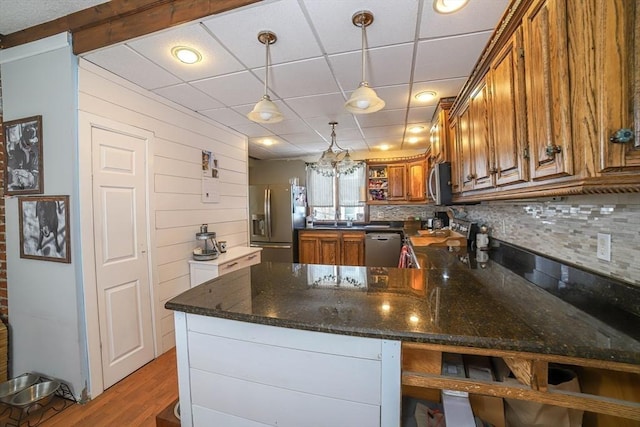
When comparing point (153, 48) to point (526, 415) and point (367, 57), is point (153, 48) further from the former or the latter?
point (526, 415)

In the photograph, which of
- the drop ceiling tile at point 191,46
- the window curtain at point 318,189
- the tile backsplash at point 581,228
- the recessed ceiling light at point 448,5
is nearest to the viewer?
the tile backsplash at point 581,228

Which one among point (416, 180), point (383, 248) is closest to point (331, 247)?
point (383, 248)

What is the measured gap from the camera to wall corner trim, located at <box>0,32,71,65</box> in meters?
1.76

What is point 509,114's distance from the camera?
1.25 m

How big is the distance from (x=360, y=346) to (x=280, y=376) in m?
0.34

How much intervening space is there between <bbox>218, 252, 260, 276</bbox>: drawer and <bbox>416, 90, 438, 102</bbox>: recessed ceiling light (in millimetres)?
2479

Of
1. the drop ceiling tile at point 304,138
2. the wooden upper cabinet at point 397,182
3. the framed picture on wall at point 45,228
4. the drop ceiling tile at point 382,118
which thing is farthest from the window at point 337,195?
the framed picture on wall at point 45,228

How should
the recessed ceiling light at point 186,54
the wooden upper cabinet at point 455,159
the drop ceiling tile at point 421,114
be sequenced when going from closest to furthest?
the recessed ceiling light at point 186,54, the wooden upper cabinet at point 455,159, the drop ceiling tile at point 421,114

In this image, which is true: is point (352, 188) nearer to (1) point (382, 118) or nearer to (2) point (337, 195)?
(2) point (337, 195)

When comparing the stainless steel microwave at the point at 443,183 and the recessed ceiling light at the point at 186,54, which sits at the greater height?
the recessed ceiling light at the point at 186,54

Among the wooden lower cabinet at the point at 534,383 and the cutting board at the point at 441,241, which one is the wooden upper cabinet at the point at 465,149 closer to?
the cutting board at the point at 441,241

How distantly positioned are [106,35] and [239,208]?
2236 millimetres

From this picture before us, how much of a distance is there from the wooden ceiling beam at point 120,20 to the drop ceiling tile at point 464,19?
3.26 ft

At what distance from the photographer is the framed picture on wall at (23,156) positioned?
1822 millimetres
